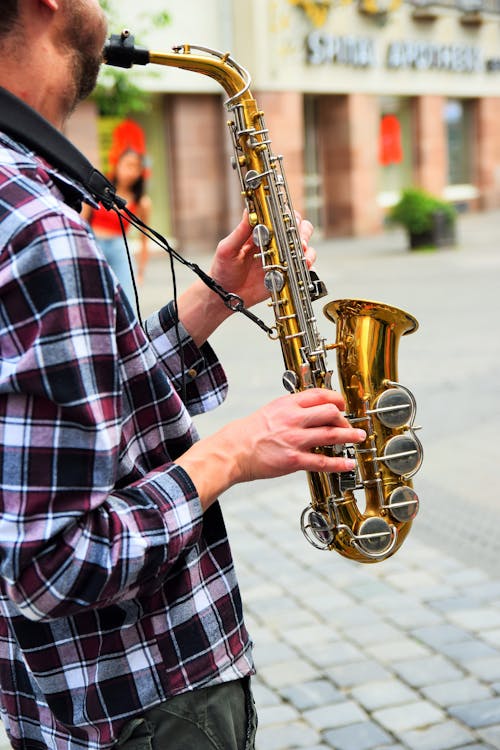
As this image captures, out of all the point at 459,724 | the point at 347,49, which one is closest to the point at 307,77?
the point at 347,49

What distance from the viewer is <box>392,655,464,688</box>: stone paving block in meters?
3.64

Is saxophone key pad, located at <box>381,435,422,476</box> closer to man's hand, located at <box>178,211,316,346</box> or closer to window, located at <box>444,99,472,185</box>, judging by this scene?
man's hand, located at <box>178,211,316,346</box>

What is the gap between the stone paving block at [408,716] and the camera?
3.36 m

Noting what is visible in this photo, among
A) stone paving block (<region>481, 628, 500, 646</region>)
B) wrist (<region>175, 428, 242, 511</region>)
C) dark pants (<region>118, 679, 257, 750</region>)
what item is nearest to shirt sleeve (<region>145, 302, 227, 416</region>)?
wrist (<region>175, 428, 242, 511</region>)

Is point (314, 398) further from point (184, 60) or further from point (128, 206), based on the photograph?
point (128, 206)

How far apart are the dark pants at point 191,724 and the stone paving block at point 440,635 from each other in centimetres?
242

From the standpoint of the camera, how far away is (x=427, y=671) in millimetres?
3699

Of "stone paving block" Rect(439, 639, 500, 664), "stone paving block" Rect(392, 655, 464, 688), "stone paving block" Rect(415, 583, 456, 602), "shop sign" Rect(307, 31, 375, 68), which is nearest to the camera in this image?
"stone paving block" Rect(392, 655, 464, 688)

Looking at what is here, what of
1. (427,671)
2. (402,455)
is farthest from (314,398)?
(427,671)

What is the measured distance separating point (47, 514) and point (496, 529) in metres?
4.05

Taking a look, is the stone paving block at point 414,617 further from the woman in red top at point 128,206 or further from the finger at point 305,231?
the woman in red top at point 128,206

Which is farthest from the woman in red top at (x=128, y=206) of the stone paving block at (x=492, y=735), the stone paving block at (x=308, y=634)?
the stone paving block at (x=492, y=735)

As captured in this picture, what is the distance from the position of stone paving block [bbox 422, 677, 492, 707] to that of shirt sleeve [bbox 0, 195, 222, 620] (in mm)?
2422

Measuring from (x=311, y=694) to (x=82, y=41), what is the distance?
105 inches
